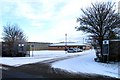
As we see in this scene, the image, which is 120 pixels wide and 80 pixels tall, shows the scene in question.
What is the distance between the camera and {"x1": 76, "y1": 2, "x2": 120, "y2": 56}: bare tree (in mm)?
25859

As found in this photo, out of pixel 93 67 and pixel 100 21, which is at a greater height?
pixel 100 21

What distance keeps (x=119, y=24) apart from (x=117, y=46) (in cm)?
264

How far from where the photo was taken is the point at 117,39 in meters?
25.5

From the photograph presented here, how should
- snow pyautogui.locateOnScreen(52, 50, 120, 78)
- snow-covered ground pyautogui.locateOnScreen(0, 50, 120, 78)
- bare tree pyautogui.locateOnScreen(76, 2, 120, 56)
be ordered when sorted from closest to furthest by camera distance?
snow pyautogui.locateOnScreen(52, 50, 120, 78)
snow-covered ground pyautogui.locateOnScreen(0, 50, 120, 78)
bare tree pyautogui.locateOnScreen(76, 2, 120, 56)

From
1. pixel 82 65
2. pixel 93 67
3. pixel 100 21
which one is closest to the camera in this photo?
pixel 93 67

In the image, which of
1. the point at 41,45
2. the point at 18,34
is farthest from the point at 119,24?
the point at 41,45

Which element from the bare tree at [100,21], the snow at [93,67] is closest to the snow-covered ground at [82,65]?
the snow at [93,67]

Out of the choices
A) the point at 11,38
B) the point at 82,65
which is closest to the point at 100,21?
the point at 82,65

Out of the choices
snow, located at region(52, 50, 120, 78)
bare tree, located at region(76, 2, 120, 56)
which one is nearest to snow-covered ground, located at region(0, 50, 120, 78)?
snow, located at region(52, 50, 120, 78)

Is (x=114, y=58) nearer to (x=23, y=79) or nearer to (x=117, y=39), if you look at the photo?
(x=117, y=39)

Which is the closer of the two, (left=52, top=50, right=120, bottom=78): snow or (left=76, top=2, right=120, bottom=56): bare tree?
(left=52, top=50, right=120, bottom=78): snow

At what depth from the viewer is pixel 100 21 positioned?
2612cm

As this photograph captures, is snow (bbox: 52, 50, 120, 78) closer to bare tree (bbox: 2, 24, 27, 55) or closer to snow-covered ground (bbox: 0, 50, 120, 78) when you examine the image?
snow-covered ground (bbox: 0, 50, 120, 78)

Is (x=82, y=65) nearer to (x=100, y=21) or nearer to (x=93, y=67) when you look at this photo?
(x=93, y=67)
